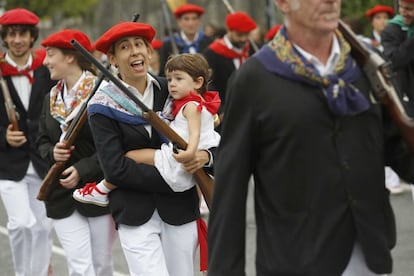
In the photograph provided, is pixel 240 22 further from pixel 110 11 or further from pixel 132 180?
pixel 110 11

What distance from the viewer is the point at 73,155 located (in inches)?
270

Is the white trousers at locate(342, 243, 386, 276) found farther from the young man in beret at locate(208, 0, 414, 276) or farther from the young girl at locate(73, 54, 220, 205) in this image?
the young girl at locate(73, 54, 220, 205)

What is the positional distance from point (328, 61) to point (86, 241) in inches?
130

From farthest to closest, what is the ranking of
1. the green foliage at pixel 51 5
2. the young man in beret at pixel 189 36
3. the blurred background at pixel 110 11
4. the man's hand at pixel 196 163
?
the green foliage at pixel 51 5 → the blurred background at pixel 110 11 → the young man in beret at pixel 189 36 → the man's hand at pixel 196 163

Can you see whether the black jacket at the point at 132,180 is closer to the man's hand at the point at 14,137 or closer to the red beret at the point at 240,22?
the man's hand at the point at 14,137

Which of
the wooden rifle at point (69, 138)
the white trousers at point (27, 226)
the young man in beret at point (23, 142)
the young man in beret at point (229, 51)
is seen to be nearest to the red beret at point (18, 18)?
the young man in beret at point (23, 142)

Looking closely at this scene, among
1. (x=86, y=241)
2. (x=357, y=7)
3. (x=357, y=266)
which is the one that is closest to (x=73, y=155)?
(x=86, y=241)

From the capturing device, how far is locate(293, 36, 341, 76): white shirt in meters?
3.98

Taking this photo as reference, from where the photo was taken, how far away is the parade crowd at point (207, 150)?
3979mm

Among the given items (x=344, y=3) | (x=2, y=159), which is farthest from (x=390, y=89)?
(x=344, y=3)

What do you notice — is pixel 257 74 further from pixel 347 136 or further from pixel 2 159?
pixel 2 159

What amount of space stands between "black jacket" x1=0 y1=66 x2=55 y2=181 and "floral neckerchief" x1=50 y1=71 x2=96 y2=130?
3.59 ft

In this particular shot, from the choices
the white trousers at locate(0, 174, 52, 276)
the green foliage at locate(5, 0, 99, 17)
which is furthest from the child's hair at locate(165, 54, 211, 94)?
the green foliage at locate(5, 0, 99, 17)

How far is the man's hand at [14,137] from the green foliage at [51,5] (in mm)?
19171
